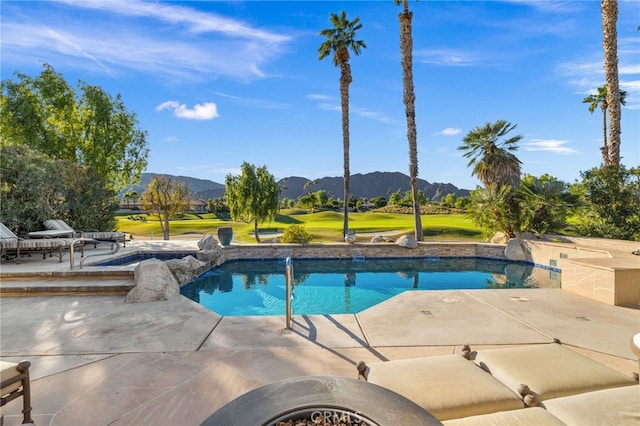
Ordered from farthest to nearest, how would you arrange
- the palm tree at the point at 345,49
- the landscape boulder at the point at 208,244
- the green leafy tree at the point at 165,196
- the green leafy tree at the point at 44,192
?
the green leafy tree at the point at 165,196 < the palm tree at the point at 345,49 < the landscape boulder at the point at 208,244 < the green leafy tree at the point at 44,192

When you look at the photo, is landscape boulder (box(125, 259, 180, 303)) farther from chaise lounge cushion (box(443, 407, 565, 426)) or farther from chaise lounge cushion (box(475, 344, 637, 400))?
chaise lounge cushion (box(443, 407, 565, 426))

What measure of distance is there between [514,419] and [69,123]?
19.5m

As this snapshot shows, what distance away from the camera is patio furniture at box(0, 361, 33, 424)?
77.1 inches

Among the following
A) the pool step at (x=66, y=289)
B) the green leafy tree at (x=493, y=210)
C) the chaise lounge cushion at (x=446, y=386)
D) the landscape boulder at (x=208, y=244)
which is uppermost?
the green leafy tree at (x=493, y=210)

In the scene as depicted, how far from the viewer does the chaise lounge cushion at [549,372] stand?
6.95ft

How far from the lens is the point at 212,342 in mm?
3752

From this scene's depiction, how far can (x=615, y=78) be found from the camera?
41.4 feet

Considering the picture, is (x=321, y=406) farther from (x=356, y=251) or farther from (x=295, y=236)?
(x=295, y=236)

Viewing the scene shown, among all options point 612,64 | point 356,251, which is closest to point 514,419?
point 356,251

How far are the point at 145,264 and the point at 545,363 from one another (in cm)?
593

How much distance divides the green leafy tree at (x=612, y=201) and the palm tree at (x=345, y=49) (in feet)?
32.8

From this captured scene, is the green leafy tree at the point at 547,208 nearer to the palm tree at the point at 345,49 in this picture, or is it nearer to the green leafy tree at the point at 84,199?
the palm tree at the point at 345,49

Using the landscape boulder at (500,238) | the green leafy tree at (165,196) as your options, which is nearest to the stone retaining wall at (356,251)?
the landscape boulder at (500,238)

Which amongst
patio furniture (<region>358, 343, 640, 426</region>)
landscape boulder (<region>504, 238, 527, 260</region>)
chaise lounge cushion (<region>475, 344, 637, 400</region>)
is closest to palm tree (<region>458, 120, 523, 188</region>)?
landscape boulder (<region>504, 238, 527, 260</region>)
